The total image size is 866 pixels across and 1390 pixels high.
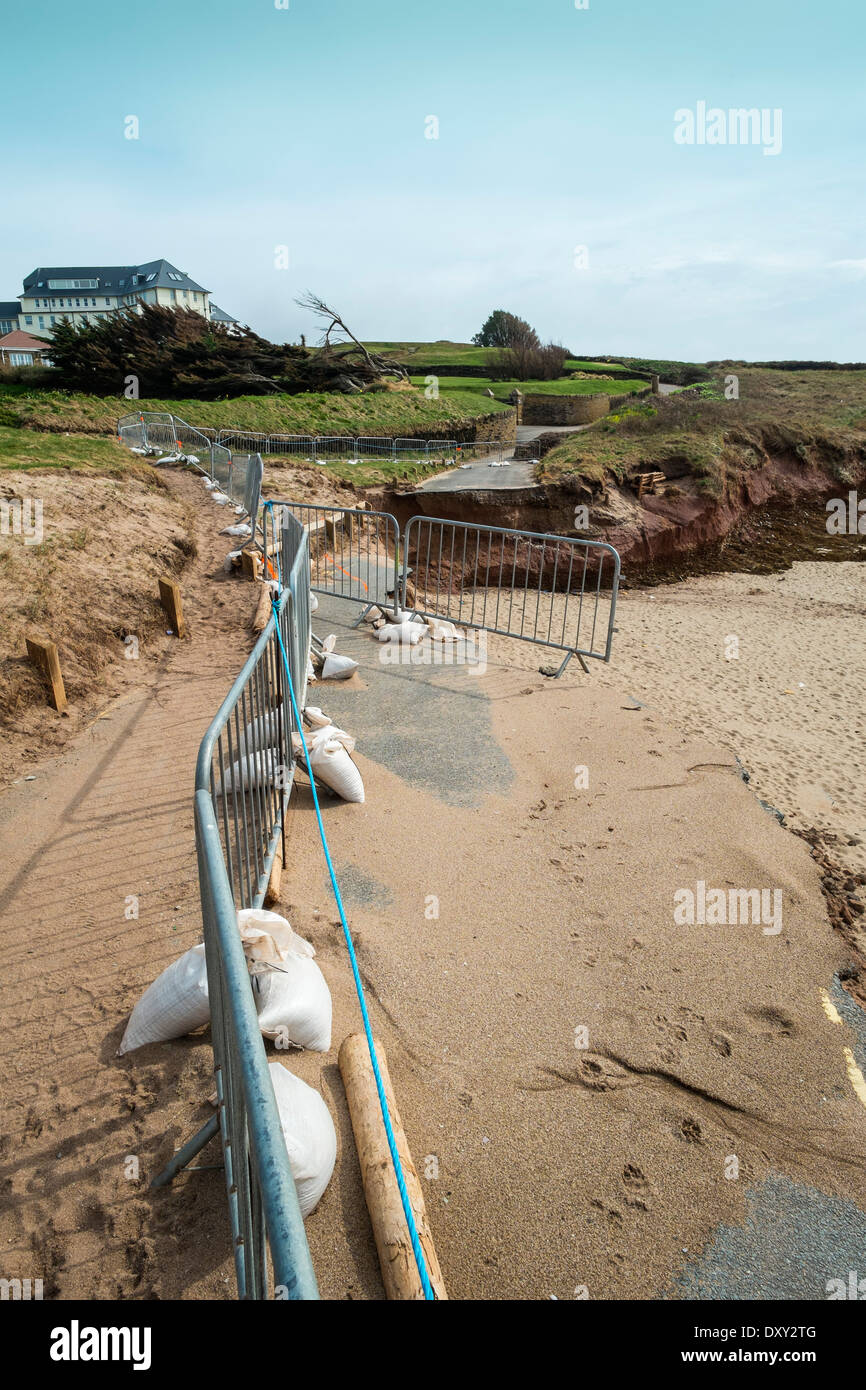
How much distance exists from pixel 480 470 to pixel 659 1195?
22.1 m

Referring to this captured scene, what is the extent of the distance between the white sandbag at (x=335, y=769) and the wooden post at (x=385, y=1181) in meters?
2.31

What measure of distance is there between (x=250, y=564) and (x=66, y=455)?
4717 millimetres

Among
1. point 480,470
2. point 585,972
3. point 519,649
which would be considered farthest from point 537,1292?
point 480,470

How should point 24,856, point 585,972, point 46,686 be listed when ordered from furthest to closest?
point 46,686 → point 24,856 → point 585,972

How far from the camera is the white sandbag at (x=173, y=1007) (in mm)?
3139

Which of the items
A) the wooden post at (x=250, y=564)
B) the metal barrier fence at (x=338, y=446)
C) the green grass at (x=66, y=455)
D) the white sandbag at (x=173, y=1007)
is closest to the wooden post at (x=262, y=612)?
the wooden post at (x=250, y=564)

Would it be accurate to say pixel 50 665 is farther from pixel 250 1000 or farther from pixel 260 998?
pixel 250 1000

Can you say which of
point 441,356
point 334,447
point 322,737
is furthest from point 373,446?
point 441,356

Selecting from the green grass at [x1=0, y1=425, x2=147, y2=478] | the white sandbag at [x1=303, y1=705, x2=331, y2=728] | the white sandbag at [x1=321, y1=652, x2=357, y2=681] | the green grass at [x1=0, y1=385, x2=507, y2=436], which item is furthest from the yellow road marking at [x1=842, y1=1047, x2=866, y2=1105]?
the green grass at [x1=0, y1=385, x2=507, y2=436]

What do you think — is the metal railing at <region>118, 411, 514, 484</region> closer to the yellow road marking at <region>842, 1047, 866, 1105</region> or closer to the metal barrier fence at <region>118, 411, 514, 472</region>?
the metal barrier fence at <region>118, 411, 514, 472</region>

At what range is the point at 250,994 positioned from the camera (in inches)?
69.7

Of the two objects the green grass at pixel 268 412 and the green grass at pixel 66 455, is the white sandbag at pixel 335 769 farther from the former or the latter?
the green grass at pixel 268 412

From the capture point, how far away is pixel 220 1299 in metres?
2.32
